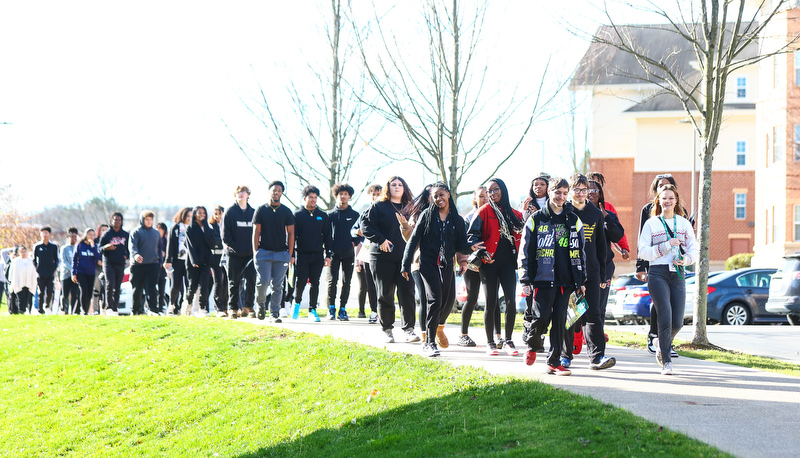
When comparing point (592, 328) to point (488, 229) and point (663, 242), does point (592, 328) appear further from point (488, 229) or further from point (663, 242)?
point (488, 229)

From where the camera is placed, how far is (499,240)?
31.0 feet

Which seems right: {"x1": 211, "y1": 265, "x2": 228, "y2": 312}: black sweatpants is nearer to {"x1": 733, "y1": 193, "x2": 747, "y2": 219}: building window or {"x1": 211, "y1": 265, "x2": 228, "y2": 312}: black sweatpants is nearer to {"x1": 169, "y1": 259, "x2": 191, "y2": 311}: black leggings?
{"x1": 169, "y1": 259, "x2": 191, "y2": 311}: black leggings

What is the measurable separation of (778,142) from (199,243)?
28.5 m

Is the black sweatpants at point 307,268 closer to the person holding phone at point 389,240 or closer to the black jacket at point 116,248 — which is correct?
the person holding phone at point 389,240

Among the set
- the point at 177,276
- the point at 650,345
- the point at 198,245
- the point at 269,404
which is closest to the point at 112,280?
the point at 177,276

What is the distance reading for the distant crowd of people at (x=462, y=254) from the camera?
8.09 m

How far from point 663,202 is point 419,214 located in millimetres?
2677

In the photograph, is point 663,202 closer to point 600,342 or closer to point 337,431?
point 600,342

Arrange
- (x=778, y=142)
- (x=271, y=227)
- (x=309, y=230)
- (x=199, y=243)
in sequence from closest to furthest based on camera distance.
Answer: (x=271, y=227) → (x=309, y=230) → (x=199, y=243) → (x=778, y=142)

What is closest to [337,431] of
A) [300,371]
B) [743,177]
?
[300,371]

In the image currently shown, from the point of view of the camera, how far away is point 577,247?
314 inches

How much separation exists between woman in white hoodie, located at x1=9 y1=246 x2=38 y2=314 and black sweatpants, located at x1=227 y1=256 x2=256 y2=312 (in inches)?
342

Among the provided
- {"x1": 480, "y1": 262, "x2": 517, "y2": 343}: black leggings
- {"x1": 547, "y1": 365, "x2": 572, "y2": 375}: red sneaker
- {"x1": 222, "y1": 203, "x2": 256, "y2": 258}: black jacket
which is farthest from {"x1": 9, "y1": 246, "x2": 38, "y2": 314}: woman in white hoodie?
{"x1": 547, "y1": 365, "x2": 572, "y2": 375}: red sneaker

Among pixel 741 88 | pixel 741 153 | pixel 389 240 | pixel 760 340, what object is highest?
pixel 741 88
